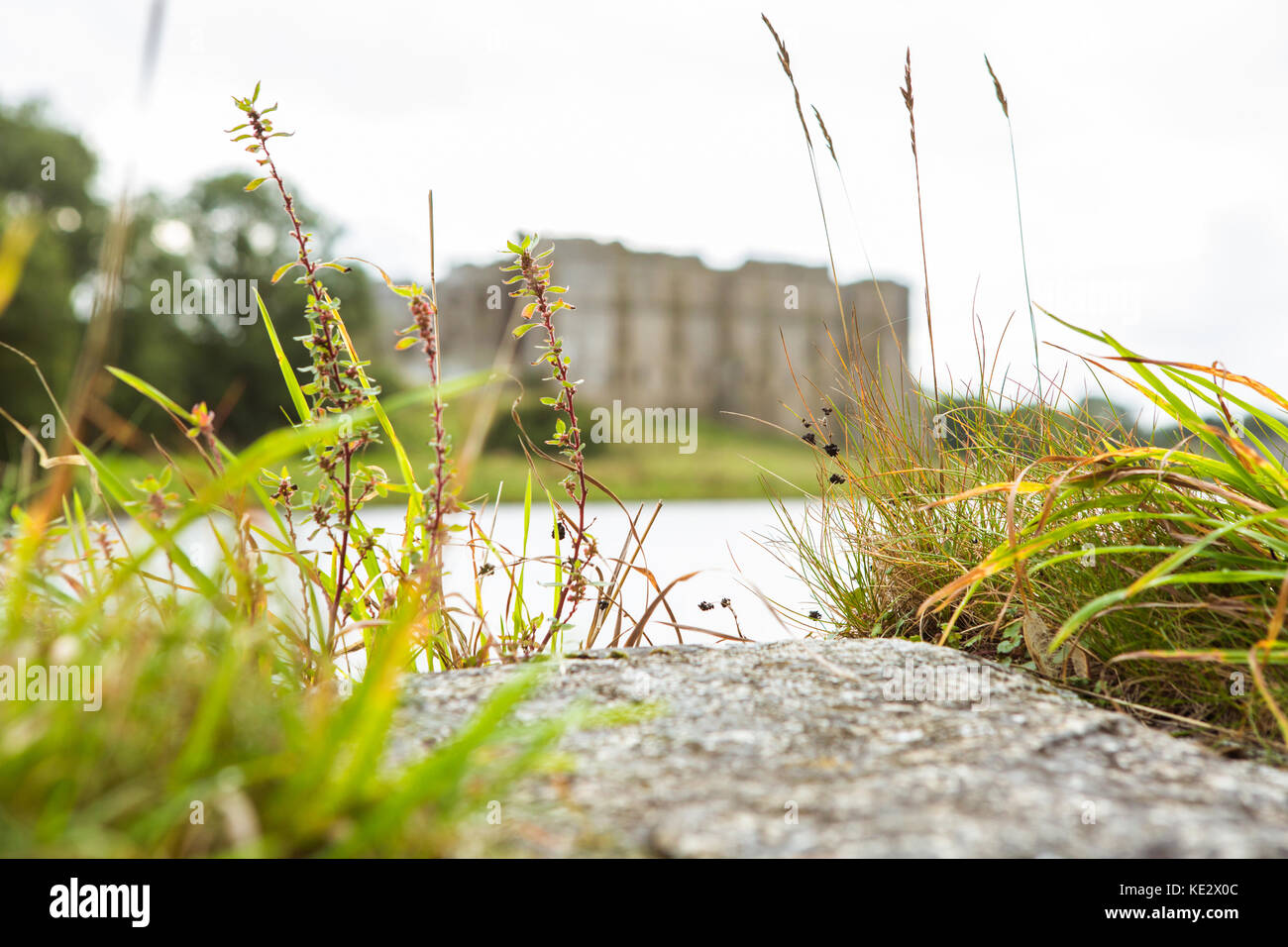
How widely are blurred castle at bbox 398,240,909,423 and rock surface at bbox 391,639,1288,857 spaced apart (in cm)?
3169

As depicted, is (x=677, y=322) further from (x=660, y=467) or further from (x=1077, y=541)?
(x=1077, y=541)

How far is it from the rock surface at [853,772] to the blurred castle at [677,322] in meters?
31.7

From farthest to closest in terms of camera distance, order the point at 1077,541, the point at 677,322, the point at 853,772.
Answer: the point at 677,322 < the point at 1077,541 < the point at 853,772

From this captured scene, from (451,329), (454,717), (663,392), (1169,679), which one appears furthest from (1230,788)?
(663,392)

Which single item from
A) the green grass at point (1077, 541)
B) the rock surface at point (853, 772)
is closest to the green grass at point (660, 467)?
the green grass at point (1077, 541)

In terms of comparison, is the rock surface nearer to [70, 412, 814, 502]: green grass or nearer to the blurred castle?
[70, 412, 814, 502]: green grass

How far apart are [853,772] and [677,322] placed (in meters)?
37.6

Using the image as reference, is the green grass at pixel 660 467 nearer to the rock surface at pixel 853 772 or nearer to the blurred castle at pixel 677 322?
the blurred castle at pixel 677 322

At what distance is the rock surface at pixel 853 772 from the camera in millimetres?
973

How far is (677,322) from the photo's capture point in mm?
38062

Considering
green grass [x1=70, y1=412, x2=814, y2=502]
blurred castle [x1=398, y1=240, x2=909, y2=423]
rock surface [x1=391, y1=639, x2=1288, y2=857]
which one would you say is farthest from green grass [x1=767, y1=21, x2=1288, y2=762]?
blurred castle [x1=398, y1=240, x2=909, y2=423]

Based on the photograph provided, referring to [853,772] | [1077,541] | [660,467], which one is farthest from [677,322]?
[853,772]
